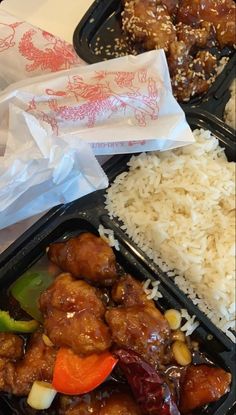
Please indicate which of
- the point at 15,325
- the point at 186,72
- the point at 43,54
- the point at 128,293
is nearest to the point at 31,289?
the point at 15,325

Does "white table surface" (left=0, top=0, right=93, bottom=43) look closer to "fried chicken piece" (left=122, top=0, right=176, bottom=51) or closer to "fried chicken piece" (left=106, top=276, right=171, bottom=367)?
"fried chicken piece" (left=122, top=0, right=176, bottom=51)

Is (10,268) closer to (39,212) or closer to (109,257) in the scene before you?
(39,212)

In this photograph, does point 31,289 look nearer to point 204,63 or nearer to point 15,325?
point 15,325

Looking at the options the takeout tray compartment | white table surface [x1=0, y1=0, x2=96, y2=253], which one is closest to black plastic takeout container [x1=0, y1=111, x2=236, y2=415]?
the takeout tray compartment

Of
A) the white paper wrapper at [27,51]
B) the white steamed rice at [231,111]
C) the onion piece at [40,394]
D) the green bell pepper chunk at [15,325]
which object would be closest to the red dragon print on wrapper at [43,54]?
the white paper wrapper at [27,51]

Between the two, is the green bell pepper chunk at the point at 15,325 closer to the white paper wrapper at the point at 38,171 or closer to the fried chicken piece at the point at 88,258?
the fried chicken piece at the point at 88,258

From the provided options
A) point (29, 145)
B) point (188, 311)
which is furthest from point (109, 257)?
point (29, 145)
